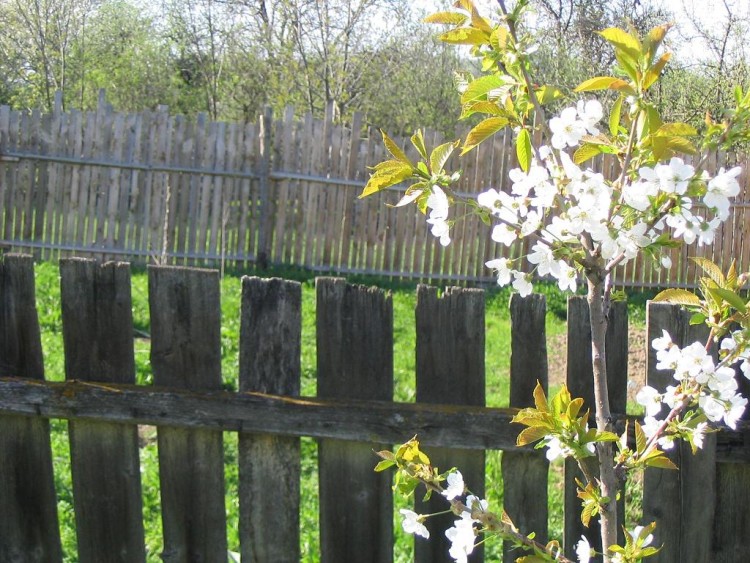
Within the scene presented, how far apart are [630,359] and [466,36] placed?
5.50 meters

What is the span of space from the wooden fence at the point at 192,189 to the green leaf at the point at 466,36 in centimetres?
793

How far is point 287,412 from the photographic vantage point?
95.4 inches

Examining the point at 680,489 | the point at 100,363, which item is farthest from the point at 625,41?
the point at 100,363

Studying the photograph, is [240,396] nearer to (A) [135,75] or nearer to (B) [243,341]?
(B) [243,341]

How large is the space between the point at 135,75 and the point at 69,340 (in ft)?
64.7

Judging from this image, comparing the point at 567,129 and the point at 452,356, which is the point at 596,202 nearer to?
the point at 567,129

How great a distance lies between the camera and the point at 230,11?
772 inches

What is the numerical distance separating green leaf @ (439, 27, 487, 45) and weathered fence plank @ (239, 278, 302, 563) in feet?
4.20

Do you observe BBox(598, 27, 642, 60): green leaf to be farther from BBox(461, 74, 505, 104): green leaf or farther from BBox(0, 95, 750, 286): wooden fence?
BBox(0, 95, 750, 286): wooden fence

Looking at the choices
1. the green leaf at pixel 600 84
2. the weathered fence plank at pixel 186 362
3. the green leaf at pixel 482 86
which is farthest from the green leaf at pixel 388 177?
the weathered fence plank at pixel 186 362

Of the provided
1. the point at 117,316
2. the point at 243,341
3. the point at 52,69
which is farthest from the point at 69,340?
the point at 52,69

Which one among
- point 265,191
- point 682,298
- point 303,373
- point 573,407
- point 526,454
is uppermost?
point 265,191

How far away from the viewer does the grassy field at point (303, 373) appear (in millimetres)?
3785

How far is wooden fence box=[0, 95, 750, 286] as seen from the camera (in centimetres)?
920
